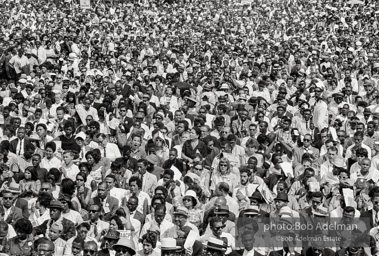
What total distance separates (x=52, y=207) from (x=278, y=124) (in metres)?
5.64

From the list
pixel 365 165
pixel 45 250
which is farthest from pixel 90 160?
pixel 365 165

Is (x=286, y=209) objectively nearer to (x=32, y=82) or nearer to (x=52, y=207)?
(x=52, y=207)

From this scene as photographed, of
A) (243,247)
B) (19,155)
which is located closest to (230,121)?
(19,155)

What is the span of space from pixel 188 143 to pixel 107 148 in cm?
137

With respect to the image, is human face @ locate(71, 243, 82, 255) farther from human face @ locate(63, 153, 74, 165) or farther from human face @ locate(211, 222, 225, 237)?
human face @ locate(63, 153, 74, 165)

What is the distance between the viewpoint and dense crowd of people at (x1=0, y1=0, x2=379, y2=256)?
32.2 ft

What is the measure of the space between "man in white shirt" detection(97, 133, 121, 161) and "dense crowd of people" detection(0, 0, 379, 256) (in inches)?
1.4

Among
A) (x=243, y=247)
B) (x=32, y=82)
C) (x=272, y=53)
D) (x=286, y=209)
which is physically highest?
(x=272, y=53)

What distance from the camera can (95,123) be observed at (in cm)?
1430

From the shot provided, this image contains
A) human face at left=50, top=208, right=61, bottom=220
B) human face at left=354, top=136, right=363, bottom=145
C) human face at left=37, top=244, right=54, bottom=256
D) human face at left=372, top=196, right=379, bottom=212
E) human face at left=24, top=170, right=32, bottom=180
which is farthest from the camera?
human face at left=354, top=136, right=363, bottom=145

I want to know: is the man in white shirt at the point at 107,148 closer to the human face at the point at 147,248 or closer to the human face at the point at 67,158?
the human face at the point at 67,158

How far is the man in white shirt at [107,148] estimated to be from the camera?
13.4m

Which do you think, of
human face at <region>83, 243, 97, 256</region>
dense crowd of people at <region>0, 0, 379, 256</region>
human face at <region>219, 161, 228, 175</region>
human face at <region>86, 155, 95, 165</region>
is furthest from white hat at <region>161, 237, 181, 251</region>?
human face at <region>86, 155, 95, 165</region>

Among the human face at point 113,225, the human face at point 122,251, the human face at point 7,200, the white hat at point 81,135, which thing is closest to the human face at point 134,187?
the human face at point 113,225
